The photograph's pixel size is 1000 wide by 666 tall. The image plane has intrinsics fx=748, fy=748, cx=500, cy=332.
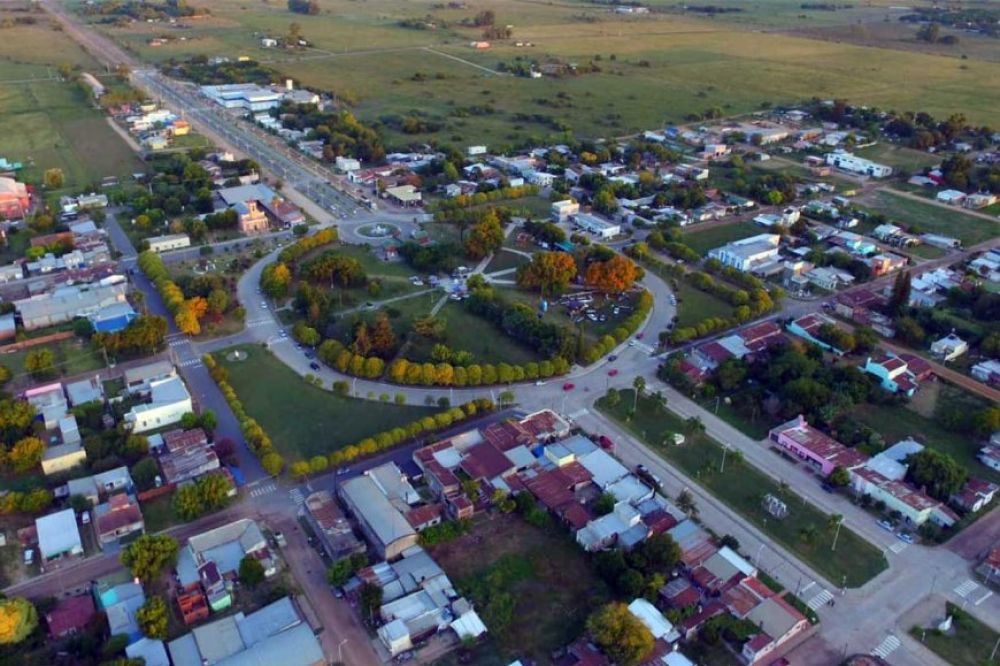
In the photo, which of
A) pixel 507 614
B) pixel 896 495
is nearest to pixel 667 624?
pixel 507 614

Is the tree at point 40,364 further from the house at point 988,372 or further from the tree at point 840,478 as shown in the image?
the house at point 988,372

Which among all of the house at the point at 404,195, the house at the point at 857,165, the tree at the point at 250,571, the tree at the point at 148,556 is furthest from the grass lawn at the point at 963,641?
the house at the point at 857,165

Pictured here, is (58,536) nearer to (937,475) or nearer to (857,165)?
(937,475)

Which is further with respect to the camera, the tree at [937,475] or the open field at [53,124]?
the open field at [53,124]

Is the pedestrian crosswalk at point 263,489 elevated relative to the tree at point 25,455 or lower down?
lower down

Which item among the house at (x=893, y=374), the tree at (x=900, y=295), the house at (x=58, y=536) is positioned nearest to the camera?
the house at (x=58, y=536)

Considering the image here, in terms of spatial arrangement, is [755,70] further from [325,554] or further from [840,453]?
[325,554]

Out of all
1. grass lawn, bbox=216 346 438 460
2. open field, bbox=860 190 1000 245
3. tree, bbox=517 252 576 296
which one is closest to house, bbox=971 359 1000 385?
open field, bbox=860 190 1000 245
